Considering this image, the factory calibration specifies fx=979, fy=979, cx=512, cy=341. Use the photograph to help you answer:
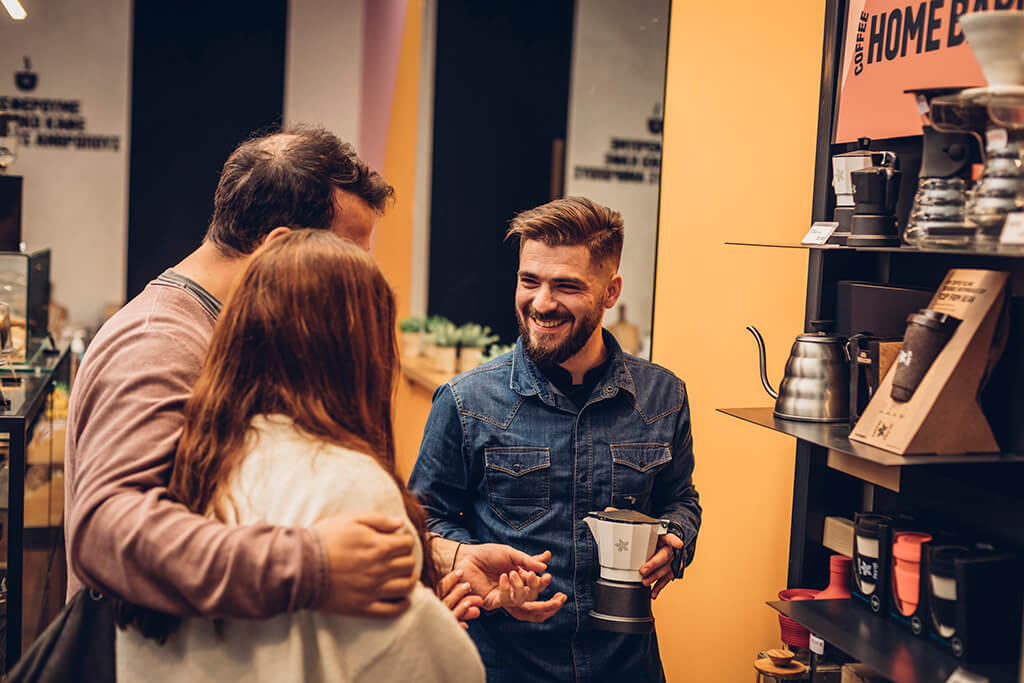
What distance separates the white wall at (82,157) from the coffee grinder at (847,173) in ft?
20.8

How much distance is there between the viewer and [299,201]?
5.62ft

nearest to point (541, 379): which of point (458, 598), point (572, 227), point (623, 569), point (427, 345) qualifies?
point (572, 227)

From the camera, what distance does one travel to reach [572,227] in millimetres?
2158

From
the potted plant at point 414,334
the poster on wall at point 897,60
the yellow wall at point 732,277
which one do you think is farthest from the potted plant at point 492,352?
the poster on wall at point 897,60

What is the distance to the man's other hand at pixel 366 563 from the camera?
1.20 meters

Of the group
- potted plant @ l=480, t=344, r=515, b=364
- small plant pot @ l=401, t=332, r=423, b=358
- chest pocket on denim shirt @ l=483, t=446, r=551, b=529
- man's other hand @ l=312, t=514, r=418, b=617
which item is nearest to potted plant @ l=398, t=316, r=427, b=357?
small plant pot @ l=401, t=332, r=423, b=358

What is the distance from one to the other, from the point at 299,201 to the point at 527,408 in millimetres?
711

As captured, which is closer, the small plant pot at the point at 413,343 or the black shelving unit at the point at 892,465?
the black shelving unit at the point at 892,465

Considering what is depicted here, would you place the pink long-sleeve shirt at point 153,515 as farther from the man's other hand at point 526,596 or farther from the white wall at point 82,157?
the white wall at point 82,157

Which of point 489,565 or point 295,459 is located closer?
point 295,459

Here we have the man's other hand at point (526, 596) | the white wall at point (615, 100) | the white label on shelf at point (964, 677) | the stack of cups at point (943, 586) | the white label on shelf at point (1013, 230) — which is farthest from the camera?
the white wall at point (615, 100)

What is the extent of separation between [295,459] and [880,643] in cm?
113

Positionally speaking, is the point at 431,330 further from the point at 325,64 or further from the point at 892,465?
the point at 892,465

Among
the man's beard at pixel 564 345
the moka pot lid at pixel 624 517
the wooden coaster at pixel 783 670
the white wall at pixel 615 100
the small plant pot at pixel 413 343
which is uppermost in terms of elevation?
the white wall at pixel 615 100
